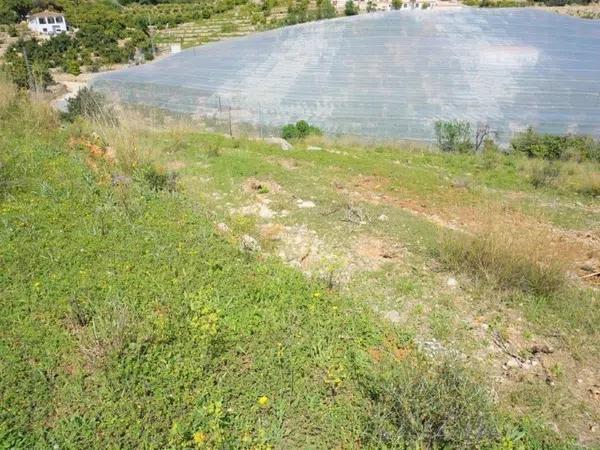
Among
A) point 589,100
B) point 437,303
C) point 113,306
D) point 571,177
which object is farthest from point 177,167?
point 589,100

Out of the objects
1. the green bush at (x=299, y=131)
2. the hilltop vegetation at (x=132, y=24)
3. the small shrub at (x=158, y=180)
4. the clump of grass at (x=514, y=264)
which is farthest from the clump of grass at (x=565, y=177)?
the hilltop vegetation at (x=132, y=24)

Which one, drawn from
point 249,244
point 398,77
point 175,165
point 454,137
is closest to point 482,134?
point 454,137

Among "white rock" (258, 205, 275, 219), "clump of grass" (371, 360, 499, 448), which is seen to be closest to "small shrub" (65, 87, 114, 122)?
"white rock" (258, 205, 275, 219)

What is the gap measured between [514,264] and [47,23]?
45.6 meters

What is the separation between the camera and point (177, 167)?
22.8 feet

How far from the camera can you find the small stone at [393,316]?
11.5 feet

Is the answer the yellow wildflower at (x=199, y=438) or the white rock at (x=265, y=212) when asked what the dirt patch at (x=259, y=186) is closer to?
the white rock at (x=265, y=212)

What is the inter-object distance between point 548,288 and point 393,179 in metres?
3.77

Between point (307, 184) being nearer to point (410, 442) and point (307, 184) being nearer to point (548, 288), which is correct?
point (548, 288)

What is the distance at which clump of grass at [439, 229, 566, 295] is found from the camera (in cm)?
386

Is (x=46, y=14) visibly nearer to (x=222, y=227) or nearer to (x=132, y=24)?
(x=132, y=24)

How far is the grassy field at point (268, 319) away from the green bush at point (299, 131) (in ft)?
21.4

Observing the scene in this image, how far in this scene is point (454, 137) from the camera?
39.8 feet

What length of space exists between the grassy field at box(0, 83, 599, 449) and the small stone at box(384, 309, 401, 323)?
17 mm
